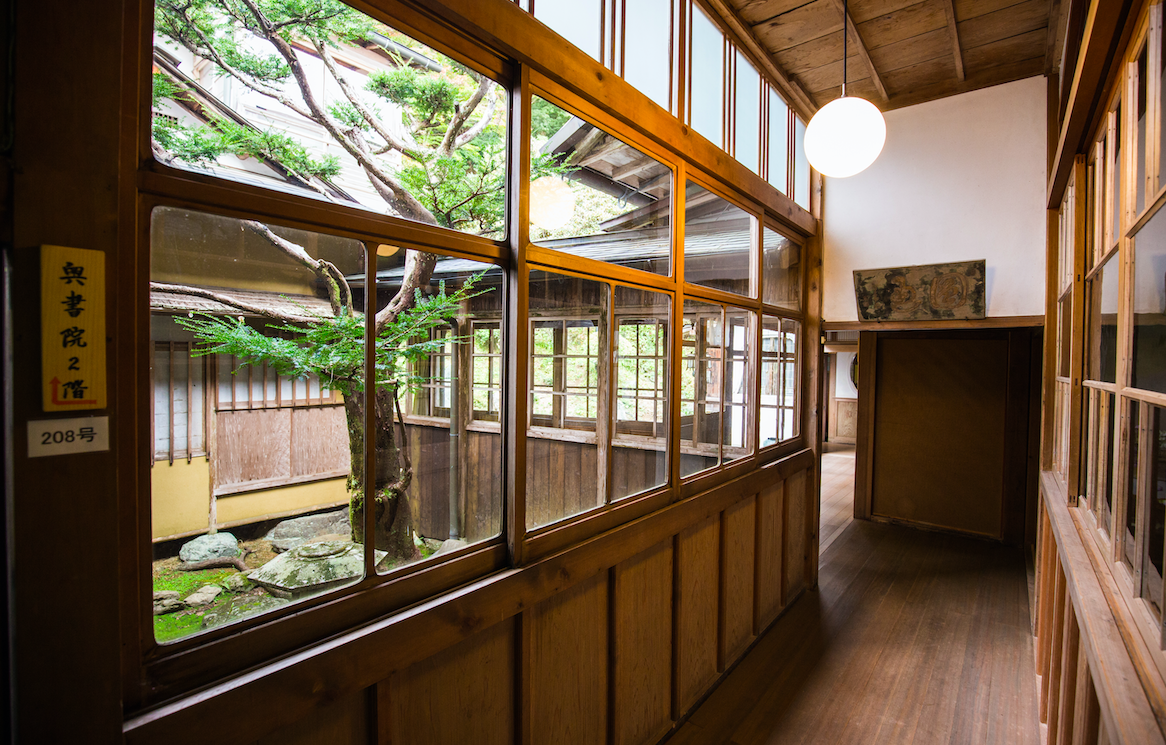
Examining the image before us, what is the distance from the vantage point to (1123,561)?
1293mm

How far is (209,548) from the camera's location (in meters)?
1.15

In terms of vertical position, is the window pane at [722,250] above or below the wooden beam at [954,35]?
below

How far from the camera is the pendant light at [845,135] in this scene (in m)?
2.37

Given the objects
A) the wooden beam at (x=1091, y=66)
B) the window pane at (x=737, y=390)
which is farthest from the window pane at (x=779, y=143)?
the wooden beam at (x=1091, y=66)

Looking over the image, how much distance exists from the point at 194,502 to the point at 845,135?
2.63m

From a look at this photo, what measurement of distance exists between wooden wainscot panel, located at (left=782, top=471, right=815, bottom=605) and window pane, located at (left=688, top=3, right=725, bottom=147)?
2.29 metres

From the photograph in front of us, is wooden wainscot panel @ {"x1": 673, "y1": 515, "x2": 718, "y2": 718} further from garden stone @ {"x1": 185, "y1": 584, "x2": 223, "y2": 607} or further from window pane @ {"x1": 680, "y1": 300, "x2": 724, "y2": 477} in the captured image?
garden stone @ {"x1": 185, "y1": 584, "x2": 223, "y2": 607}

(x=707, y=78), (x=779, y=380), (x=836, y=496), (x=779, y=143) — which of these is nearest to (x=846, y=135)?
(x=707, y=78)

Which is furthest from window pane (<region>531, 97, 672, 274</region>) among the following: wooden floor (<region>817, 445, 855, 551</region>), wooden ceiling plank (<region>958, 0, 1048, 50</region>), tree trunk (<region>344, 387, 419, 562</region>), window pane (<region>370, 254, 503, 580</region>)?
wooden floor (<region>817, 445, 855, 551</region>)

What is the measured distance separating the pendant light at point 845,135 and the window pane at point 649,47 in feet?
2.30

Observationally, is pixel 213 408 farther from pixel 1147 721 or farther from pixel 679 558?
pixel 679 558

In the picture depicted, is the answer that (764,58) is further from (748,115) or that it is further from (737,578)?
(737,578)

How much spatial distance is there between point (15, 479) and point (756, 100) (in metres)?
3.55

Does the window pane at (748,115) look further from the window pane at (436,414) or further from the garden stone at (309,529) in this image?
the garden stone at (309,529)
